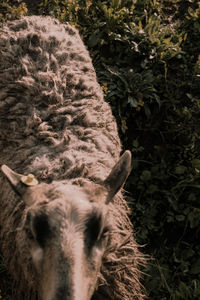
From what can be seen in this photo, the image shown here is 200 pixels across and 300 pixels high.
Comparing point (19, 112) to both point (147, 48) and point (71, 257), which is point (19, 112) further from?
point (147, 48)

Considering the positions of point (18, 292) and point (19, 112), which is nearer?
point (18, 292)

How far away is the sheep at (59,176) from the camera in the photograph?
66.5 inches

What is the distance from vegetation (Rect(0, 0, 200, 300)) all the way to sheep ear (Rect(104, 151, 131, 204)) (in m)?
1.44

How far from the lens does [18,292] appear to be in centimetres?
238

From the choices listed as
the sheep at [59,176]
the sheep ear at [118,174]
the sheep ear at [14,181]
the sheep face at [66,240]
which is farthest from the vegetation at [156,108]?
the sheep ear at [14,181]

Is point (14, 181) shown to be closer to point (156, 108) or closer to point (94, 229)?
point (94, 229)

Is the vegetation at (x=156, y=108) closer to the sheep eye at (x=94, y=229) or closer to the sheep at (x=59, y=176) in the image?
the sheep at (x=59, y=176)

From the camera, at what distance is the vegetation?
131 inches

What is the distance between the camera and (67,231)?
1.67 metres

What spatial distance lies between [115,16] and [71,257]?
3.38 metres

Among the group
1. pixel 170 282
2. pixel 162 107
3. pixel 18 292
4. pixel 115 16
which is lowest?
pixel 170 282

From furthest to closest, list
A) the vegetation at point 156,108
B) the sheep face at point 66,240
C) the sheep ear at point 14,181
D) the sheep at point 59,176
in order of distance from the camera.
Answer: the vegetation at point 156,108
the sheep ear at point 14,181
the sheep at point 59,176
the sheep face at point 66,240

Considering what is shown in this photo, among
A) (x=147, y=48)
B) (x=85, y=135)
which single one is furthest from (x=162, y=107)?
(x=85, y=135)

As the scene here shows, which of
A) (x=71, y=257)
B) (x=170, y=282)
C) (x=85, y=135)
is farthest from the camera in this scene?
(x=170, y=282)
